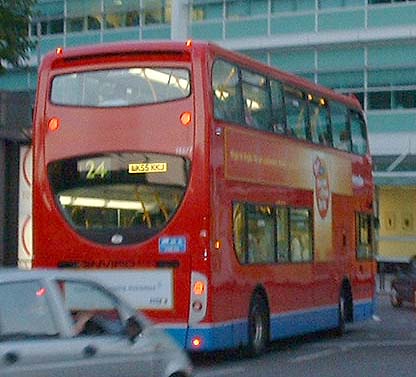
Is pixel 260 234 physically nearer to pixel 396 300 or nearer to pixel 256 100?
pixel 256 100

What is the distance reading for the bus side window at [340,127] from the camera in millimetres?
22939

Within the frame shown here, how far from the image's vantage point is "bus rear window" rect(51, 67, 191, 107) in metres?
17.2

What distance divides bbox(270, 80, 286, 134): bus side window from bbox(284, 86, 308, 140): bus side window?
0.23 metres

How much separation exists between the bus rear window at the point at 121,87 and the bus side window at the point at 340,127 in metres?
6.13

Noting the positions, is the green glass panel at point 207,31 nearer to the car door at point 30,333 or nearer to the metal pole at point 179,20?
the metal pole at point 179,20

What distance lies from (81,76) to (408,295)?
1880 centimetres

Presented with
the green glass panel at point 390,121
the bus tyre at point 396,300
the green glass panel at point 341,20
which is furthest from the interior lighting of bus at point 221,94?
the green glass panel at point 390,121

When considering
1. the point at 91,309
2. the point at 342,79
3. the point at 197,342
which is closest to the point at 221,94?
the point at 197,342

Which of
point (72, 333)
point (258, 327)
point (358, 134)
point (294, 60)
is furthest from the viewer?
point (294, 60)

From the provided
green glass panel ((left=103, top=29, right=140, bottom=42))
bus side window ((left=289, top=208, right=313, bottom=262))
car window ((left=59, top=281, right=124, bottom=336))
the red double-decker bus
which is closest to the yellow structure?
green glass panel ((left=103, top=29, right=140, bottom=42))

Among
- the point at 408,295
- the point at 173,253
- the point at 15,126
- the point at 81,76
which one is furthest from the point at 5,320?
the point at 408,295

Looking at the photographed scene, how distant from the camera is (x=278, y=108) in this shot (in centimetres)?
1973

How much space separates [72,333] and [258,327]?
884 cm

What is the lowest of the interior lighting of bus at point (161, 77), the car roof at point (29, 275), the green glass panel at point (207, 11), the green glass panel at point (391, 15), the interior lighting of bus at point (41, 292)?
the interior lighting of bus at point (41, 292)
